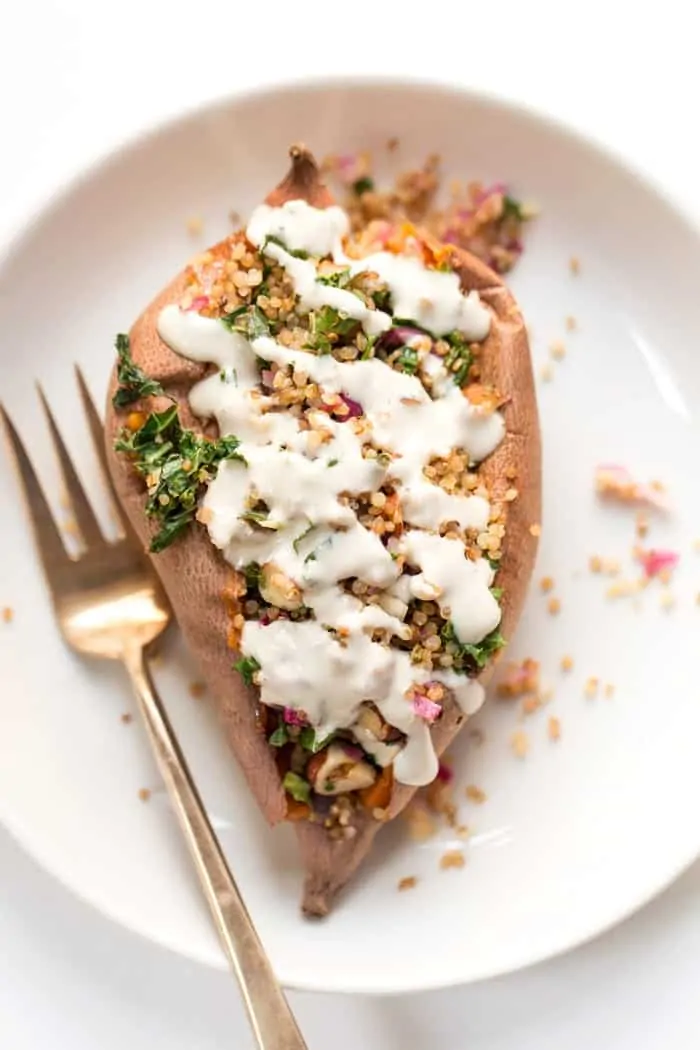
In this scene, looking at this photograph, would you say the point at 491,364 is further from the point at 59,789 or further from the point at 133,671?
the point at 59,789

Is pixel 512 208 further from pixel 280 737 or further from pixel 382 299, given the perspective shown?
pixel 280 737

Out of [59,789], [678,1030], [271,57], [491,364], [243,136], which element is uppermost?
[271,57]

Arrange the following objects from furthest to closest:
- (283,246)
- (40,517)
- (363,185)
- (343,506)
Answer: (363,185)
(40,517)
(283,246)
(343,506)

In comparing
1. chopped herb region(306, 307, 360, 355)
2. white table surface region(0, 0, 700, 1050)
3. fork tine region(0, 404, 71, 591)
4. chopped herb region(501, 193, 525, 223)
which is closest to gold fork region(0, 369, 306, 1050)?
fork tine region(0, 404, 71, 591)

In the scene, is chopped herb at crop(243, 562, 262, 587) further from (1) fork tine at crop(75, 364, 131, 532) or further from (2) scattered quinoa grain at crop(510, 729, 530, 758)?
(2) scattered quinoa grain at crop(510, 729, 530, 758)

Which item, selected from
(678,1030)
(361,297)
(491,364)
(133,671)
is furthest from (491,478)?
(678,1030)

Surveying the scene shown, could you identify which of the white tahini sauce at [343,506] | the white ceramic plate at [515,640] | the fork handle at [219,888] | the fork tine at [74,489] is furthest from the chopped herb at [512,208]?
the fork handle at [219,888]

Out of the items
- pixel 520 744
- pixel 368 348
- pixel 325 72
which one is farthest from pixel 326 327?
pixel 520 744

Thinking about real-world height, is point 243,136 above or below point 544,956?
above
